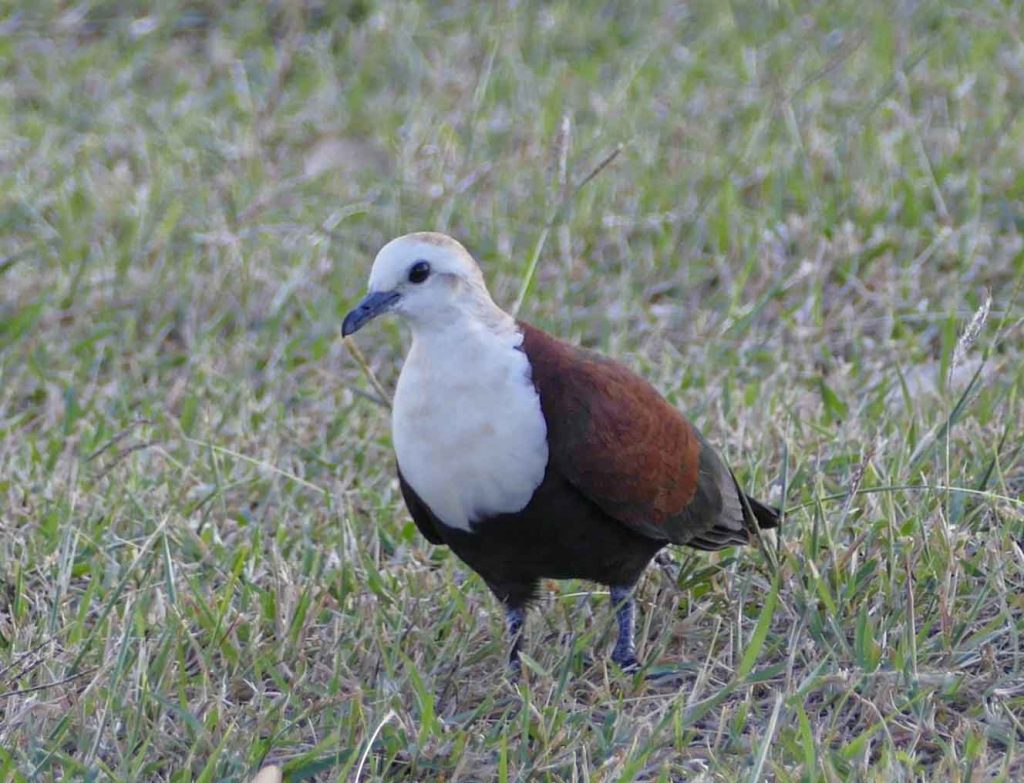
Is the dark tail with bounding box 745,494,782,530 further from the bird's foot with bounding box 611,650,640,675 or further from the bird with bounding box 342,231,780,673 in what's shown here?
the bird's foot with bounding box 611,650,640,675

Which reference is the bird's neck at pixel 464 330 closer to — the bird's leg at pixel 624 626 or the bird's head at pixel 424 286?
the bird's head at pixel 424 286

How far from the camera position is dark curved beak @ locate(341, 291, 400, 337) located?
3.03 metres

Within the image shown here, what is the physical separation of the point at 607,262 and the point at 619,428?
6.45ft

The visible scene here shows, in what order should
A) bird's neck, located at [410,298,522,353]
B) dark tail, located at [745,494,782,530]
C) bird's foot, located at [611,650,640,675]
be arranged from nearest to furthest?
bird's neck, located at [410,298,522,353], bird's foot, located at [611,650,640,675], dark tail, located at [745,494,782,530]

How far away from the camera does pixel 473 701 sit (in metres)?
3.04

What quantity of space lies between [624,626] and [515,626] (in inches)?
8.1

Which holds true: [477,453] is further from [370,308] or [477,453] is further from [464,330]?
[370,308]

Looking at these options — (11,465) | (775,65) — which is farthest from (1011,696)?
(775,65)

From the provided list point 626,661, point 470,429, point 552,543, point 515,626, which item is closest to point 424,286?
point 470,429

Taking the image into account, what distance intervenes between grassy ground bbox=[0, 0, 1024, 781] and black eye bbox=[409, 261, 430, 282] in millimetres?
669

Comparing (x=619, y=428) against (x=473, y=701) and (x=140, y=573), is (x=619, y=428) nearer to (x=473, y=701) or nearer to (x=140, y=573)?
(x=473, y=701)

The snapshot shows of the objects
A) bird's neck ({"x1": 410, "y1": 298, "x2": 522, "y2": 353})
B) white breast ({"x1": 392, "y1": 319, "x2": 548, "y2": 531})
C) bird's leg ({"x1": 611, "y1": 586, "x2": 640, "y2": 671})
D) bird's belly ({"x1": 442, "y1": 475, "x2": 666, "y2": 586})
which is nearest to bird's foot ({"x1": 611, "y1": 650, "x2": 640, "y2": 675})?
bird's leg ({"x1": 611, "y1": 586, "x2": 640, "y2": 671})

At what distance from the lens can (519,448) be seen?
9.50 ft

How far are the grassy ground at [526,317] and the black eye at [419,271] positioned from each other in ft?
2.20
